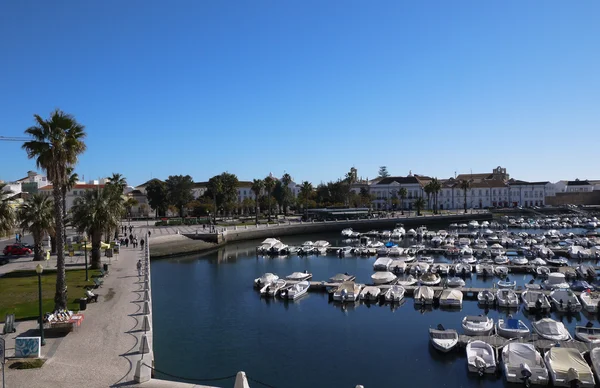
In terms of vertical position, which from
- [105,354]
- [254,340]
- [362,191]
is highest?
[362,191]

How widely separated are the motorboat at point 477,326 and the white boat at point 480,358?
10.7 ft

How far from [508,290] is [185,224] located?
70631 mm

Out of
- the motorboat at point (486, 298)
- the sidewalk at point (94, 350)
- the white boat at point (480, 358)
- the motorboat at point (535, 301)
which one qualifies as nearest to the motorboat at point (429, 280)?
the motorboat at point (486, 298)

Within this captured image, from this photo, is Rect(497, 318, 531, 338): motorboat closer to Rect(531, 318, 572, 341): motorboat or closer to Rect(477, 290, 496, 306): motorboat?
Rect(531, 318, 572, 341): motorboat

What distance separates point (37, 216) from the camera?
1726 inches

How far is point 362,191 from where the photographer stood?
513ft

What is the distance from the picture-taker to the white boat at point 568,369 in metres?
20.7

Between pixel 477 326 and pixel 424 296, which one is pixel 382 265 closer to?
pixel 424 296

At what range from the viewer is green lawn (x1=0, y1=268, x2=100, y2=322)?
1064 inches

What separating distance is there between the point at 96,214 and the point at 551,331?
116 ft

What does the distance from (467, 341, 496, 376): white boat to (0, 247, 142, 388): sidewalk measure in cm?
1547

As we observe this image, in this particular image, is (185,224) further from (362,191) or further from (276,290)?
(362,191)

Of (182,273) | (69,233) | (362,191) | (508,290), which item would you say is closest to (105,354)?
(508,290)

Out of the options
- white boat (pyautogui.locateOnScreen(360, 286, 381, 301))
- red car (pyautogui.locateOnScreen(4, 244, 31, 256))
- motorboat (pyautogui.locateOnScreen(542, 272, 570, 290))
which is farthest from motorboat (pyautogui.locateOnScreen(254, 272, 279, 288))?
red car (pyautogui.locateOnScreen(4, 244, 31, 256))
